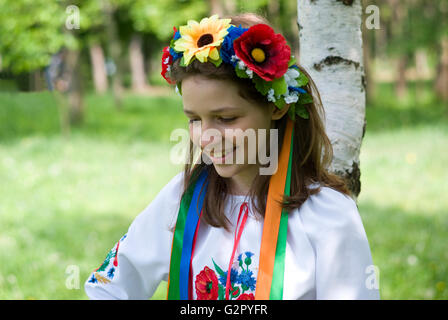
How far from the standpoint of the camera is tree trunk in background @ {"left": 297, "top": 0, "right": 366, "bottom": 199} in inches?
91.1

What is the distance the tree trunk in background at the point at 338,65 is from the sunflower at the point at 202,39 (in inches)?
31.5

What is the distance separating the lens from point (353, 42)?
2336mm

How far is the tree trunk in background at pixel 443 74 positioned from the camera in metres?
14.0

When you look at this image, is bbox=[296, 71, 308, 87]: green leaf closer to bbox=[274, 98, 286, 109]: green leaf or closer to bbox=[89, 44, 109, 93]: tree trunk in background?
bbox=[274, 98, 286, 109]: green leaf

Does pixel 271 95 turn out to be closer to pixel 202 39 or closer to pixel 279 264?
pixel 202 39

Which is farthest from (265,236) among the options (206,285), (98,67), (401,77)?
(98,67)

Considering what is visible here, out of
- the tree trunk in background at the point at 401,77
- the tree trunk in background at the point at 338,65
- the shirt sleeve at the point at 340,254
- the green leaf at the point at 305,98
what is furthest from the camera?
the tree trunk in background at the point at 401,77

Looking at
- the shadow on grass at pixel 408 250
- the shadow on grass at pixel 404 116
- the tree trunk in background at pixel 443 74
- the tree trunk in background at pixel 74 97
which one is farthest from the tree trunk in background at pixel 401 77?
the shadow on grass at pixel 408 250

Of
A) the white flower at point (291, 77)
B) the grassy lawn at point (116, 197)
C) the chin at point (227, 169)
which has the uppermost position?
the white flower at point (291, 77)

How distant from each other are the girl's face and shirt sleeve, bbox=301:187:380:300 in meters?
0.32

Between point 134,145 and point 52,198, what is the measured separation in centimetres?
373

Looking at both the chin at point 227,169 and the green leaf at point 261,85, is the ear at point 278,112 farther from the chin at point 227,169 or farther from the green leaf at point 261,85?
the chin at point 227,169

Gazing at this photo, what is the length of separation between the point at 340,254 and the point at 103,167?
21.8 ft
